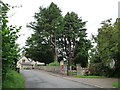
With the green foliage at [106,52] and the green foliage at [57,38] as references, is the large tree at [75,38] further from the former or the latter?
the green foliage at [106,52]

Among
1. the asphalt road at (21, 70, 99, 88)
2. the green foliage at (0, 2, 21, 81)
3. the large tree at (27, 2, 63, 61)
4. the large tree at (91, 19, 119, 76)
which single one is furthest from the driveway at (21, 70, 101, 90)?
the large tree at (27, 2, 63, 61)

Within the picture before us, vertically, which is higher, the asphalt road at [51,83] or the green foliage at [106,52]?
the green foliage at [106,52]

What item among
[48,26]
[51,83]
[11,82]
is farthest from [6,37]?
[48,26]

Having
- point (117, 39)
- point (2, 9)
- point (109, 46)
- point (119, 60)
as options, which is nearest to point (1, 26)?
point (2, 9)

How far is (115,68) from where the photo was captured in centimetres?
3978

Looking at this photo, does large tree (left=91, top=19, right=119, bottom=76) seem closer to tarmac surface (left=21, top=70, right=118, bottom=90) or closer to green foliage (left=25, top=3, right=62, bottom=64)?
tarmac surface (left=21, top=70, right=118, bottom=90)

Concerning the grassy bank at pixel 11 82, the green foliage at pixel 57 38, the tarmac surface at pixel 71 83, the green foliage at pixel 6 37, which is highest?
the green foliage at pixel 57 38

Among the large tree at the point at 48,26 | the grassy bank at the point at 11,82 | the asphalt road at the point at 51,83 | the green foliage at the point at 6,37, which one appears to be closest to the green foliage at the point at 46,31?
the large tree at the point at 48,26

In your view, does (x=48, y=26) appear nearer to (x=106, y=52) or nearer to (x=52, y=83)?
(x=106, y=52)

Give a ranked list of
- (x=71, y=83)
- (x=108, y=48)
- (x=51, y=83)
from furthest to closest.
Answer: (x=108, y=48), (x=71, y=83), (x=51, y=83)

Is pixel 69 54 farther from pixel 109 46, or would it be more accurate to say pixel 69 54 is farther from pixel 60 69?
pixel 109 46

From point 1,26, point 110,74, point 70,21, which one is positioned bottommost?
point 110,74

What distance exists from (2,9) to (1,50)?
75.8 inches

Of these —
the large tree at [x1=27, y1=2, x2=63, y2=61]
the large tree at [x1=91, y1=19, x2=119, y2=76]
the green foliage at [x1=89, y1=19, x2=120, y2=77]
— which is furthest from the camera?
the large tree at [x1=27, y1=2, x2=63, y2=61]
